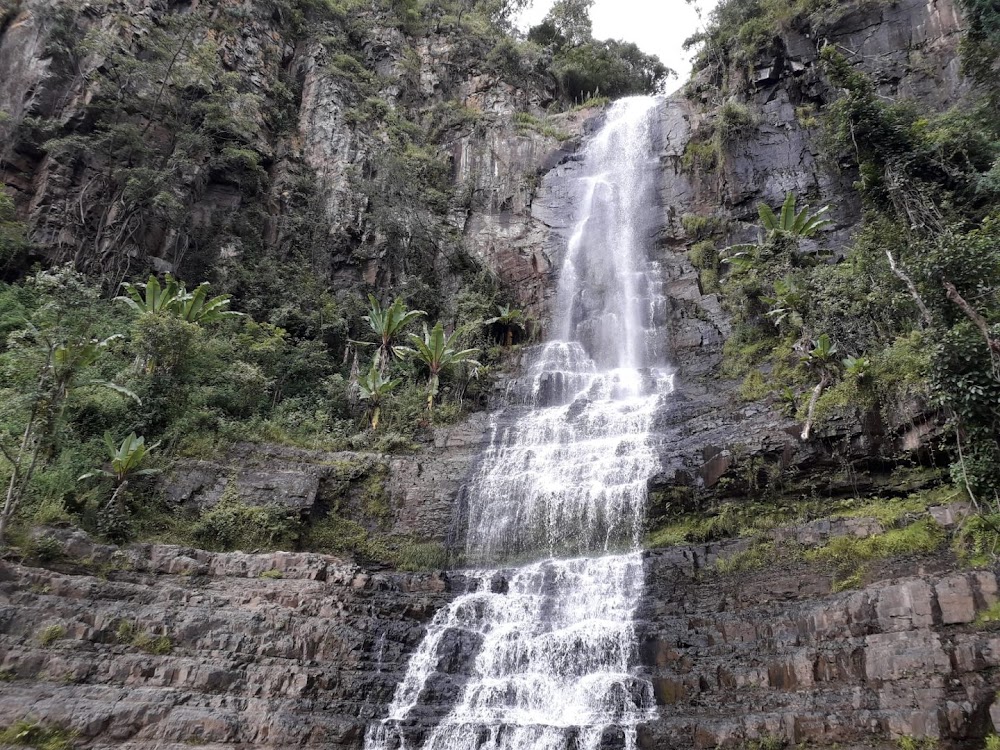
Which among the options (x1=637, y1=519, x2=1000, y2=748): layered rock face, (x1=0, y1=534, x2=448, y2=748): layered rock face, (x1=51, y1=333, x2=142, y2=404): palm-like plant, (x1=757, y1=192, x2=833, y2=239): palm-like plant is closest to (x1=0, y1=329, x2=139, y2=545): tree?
(x1=51, y1=333, x2=142, y2=404): palm-like plant

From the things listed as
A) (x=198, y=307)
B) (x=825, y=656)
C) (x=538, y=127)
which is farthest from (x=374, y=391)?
(x=538, y=127)

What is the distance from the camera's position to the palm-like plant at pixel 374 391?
21.8 metres

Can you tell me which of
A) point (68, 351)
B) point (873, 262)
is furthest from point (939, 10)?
point (68, 351)

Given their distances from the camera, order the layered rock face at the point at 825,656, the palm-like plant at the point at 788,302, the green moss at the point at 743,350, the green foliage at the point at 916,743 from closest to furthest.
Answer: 1. the green foliage at the point at 916,743
2. the layered rock face at the point at 825,656
3. the palm-like plant at the point at 788,302
4. the green moss at the point at 743,350

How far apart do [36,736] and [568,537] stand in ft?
36.5

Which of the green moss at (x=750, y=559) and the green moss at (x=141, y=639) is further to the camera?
the green moss at (x=750, y=559)

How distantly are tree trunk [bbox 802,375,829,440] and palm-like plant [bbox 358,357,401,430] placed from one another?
Result: 12.6 metres

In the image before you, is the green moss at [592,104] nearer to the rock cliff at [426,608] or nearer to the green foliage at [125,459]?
the rock cliff at [426,608]

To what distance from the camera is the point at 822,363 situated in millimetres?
16547

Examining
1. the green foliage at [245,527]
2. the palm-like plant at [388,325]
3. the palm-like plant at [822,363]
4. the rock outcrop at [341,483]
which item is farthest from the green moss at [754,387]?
the green foliage at [245,527]

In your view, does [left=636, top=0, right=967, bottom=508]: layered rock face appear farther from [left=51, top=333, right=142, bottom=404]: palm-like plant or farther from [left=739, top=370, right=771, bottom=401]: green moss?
[left=51, top=333, right=142, bottom=404]: palm-like plant

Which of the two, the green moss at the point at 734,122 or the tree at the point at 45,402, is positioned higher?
the green moss at the point at 734,122

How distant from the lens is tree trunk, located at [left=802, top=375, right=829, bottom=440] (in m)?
15.0

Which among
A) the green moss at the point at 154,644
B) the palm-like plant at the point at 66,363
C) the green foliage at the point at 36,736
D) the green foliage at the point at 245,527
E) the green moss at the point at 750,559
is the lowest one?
the green foliage at the point at 36,736
